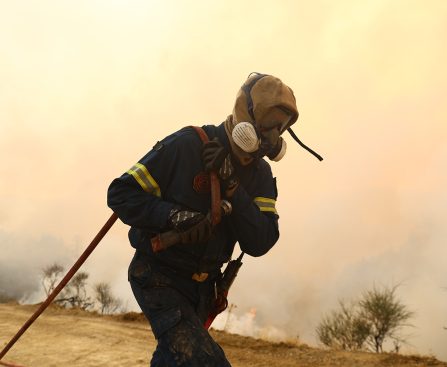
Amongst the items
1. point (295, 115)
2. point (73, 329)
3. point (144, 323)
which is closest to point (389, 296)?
point (144, 323)

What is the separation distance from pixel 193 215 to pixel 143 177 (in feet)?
1.38

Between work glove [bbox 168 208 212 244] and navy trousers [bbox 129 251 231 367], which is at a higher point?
work glove [bbox 168 208 212 244]

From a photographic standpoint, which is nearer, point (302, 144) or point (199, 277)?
point (199, 277)

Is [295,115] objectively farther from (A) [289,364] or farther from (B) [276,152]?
(A) [289,364]

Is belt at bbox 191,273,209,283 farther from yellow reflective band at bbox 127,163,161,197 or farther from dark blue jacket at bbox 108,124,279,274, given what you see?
yellow reflective band at bbox 127,163,161,197

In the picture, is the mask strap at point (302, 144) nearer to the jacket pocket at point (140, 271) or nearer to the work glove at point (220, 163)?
the work glove at point (220, 163)

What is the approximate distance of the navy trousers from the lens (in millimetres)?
2307

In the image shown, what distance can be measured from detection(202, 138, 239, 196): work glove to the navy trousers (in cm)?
72

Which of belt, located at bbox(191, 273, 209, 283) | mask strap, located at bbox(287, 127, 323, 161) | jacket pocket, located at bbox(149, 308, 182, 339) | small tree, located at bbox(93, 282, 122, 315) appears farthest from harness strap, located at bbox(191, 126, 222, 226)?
small tree, located at bbox(93, 282, 122, 315)

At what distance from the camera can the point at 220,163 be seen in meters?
2.51

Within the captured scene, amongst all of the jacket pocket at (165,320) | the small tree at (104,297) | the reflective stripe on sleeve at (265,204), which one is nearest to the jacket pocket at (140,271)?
the jacket pocket at (165,320)

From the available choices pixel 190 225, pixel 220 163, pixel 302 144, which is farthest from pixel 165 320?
pixel 302 144

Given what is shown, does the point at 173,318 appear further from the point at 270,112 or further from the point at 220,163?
the point at 270,112

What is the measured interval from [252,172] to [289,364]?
18.0 ft
